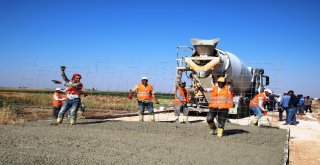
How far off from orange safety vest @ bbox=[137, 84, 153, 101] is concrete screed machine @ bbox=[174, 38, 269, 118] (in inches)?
95.1

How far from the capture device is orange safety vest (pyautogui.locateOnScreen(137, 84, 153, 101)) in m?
10.8

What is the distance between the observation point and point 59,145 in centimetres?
577

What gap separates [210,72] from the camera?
13.1 metres

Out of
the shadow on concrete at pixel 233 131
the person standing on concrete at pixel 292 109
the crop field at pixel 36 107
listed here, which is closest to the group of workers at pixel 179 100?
the shadow on concrete at pixel 233 131

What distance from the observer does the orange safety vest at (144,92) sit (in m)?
10.8

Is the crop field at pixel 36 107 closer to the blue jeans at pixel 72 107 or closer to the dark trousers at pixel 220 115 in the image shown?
the blue jeans at pixel 72 107

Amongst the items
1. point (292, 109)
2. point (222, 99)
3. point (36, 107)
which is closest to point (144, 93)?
point (222, 99)

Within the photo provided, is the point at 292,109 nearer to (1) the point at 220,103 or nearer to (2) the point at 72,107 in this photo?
(1) the point at 220,103

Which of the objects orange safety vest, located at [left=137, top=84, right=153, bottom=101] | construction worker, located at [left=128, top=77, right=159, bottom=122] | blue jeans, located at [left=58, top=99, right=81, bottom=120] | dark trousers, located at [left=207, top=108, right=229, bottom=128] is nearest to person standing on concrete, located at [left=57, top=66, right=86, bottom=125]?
blue jeans, located at [left=58, top=99, right=81, bottom=120]

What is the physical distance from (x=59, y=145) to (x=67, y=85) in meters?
3.75

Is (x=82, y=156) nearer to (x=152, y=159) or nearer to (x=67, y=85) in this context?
(x=152, y=159)

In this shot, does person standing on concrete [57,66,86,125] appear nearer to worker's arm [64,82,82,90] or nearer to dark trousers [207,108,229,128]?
worker's arm [64,82,82,90]

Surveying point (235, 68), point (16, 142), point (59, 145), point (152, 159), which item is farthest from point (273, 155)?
point (235, 68)

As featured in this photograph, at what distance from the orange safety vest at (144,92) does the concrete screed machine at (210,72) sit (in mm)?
2415
